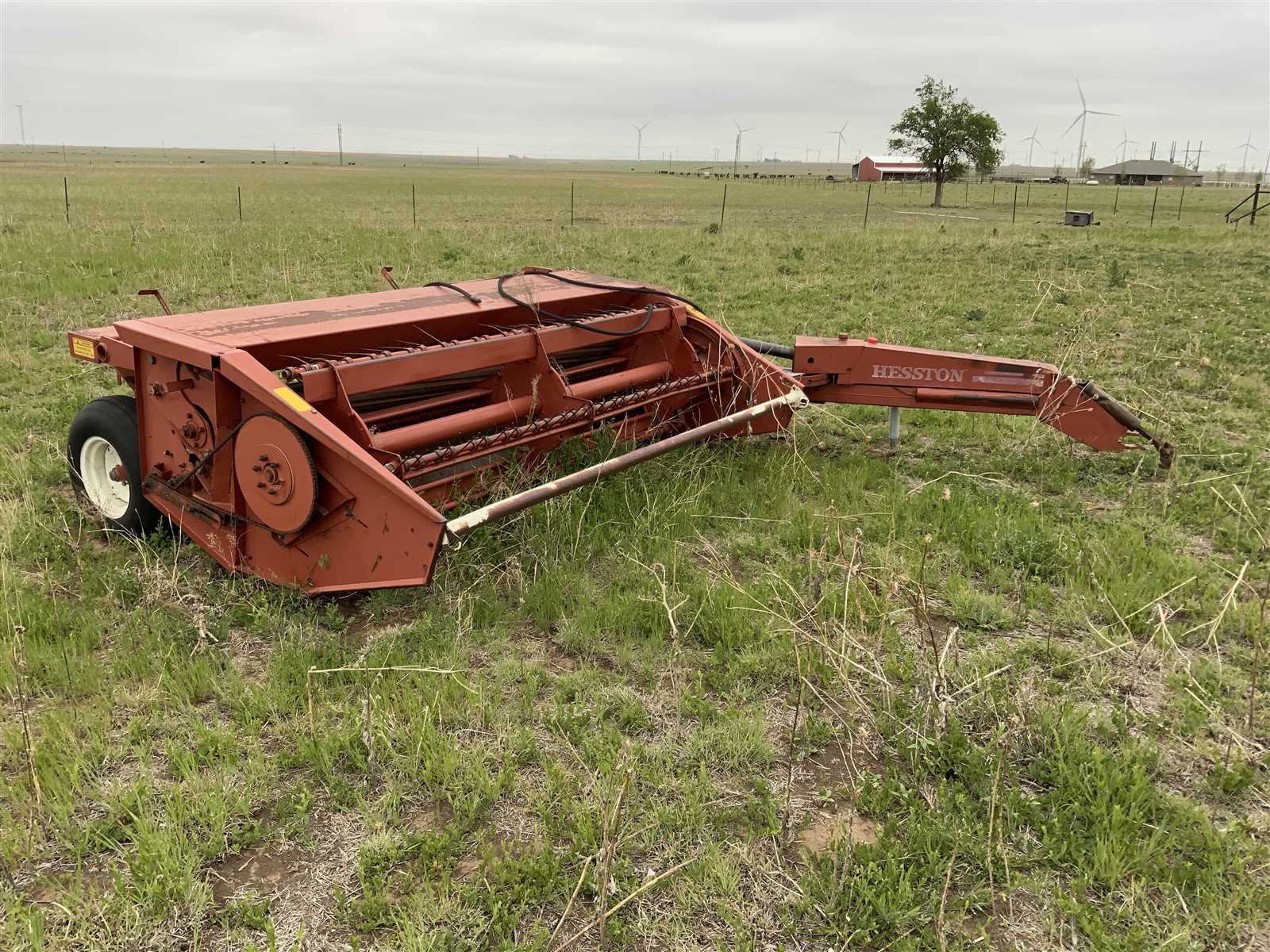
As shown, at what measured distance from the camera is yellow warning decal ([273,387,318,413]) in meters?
3.69

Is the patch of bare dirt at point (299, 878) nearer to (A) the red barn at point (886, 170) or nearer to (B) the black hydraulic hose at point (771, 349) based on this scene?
(B) the black hydraulic hose at point (771, 349)


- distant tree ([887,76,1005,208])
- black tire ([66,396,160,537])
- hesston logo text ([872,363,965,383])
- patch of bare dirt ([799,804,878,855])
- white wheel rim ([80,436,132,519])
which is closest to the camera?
patch of bare dirt ([799,804,878,855])

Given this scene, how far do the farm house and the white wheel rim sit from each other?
11107 centimetres

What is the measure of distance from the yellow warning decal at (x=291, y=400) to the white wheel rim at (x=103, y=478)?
1.76 m

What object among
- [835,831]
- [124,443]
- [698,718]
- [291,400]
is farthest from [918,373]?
[124,443]

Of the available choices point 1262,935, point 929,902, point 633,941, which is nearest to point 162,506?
point 633,941

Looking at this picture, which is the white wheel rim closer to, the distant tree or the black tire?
the black tire

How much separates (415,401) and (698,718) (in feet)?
8.55

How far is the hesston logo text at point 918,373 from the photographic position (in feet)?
17.6

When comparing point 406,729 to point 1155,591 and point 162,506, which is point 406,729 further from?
point 1155,591

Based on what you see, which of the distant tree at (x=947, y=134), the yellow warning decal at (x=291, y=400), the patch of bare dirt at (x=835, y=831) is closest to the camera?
the patch of bare dirt at (x=835, y=831)

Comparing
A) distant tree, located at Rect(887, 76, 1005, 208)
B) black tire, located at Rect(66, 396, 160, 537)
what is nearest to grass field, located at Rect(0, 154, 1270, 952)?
black tire, located at Rect(66, 396, 160, 537)

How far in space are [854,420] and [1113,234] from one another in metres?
17.7

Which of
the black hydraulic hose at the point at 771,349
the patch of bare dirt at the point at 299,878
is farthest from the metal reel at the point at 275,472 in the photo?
the black hydraulic hose at the point at 771,349
